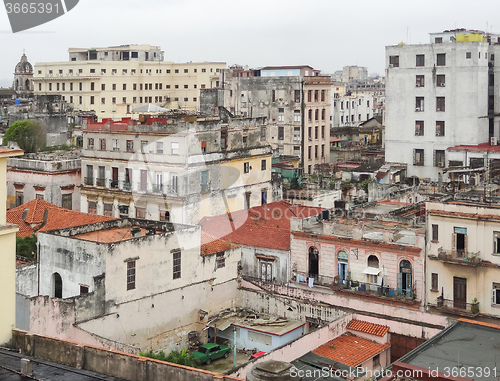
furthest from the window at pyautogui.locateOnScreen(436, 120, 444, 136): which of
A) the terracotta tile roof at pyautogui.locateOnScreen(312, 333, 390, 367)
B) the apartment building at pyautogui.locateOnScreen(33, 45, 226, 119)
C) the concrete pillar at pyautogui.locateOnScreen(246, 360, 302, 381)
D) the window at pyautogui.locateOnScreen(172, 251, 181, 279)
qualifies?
the concrete pillar at pyautogui.locateOnScreen(246, 360, 302, 381)

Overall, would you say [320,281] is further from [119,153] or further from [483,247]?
[119,153]

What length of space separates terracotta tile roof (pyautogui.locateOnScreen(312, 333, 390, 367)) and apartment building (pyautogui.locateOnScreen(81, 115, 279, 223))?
20.6m

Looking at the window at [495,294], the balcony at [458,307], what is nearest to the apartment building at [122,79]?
the balcony at [458,307]

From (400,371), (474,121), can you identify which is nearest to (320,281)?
(400,371)

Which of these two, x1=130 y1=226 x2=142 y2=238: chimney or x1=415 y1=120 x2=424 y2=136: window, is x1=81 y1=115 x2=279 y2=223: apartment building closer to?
x1=130 y1=226 x2=142 y2=238: chimney

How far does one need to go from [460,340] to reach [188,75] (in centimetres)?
11144

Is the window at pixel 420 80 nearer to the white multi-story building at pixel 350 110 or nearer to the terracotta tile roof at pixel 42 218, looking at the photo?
the terracotta tile roof at pixel 42 218

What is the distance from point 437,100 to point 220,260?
34.2 meters

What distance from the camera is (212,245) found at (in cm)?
3947

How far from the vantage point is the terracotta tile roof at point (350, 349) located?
31.1 metres

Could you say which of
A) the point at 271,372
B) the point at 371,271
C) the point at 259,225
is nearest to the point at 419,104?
the point at 259,225

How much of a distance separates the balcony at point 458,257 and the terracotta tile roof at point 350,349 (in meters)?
5.97

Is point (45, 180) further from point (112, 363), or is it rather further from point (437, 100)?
point (112, 363)

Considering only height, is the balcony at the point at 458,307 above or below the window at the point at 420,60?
below
